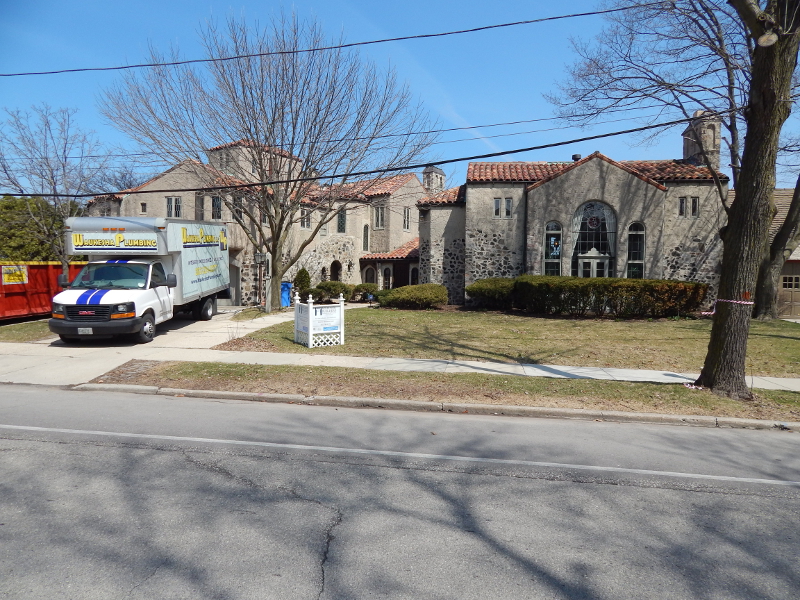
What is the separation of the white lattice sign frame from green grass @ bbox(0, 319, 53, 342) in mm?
6996

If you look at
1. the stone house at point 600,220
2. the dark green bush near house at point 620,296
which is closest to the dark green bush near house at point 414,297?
the stone house at point 600,220

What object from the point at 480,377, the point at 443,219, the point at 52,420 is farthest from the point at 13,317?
the point at 443,219

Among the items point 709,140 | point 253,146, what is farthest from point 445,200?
point 709,140

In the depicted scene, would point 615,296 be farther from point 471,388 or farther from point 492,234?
point 471,388

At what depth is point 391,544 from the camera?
395 centimetres

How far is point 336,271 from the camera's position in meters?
31.6

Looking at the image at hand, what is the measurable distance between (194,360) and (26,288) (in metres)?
10.3

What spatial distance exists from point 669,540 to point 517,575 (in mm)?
1331

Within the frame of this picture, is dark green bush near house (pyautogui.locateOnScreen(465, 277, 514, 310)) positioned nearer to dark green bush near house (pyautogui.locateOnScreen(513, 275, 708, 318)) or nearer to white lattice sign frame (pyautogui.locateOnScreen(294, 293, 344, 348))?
dark green bush near house (pyautogui.locateOnScreen(513, 275, 708, 318))

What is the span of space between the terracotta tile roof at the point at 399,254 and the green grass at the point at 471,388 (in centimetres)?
2157

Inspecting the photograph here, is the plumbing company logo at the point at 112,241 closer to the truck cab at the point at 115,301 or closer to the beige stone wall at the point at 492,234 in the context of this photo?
the truck cab at the point at 115,301

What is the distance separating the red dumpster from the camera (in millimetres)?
17391

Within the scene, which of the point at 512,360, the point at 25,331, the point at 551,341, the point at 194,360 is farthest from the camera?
the point at 25,331

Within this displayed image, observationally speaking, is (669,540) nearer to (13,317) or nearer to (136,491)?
(136,491)
